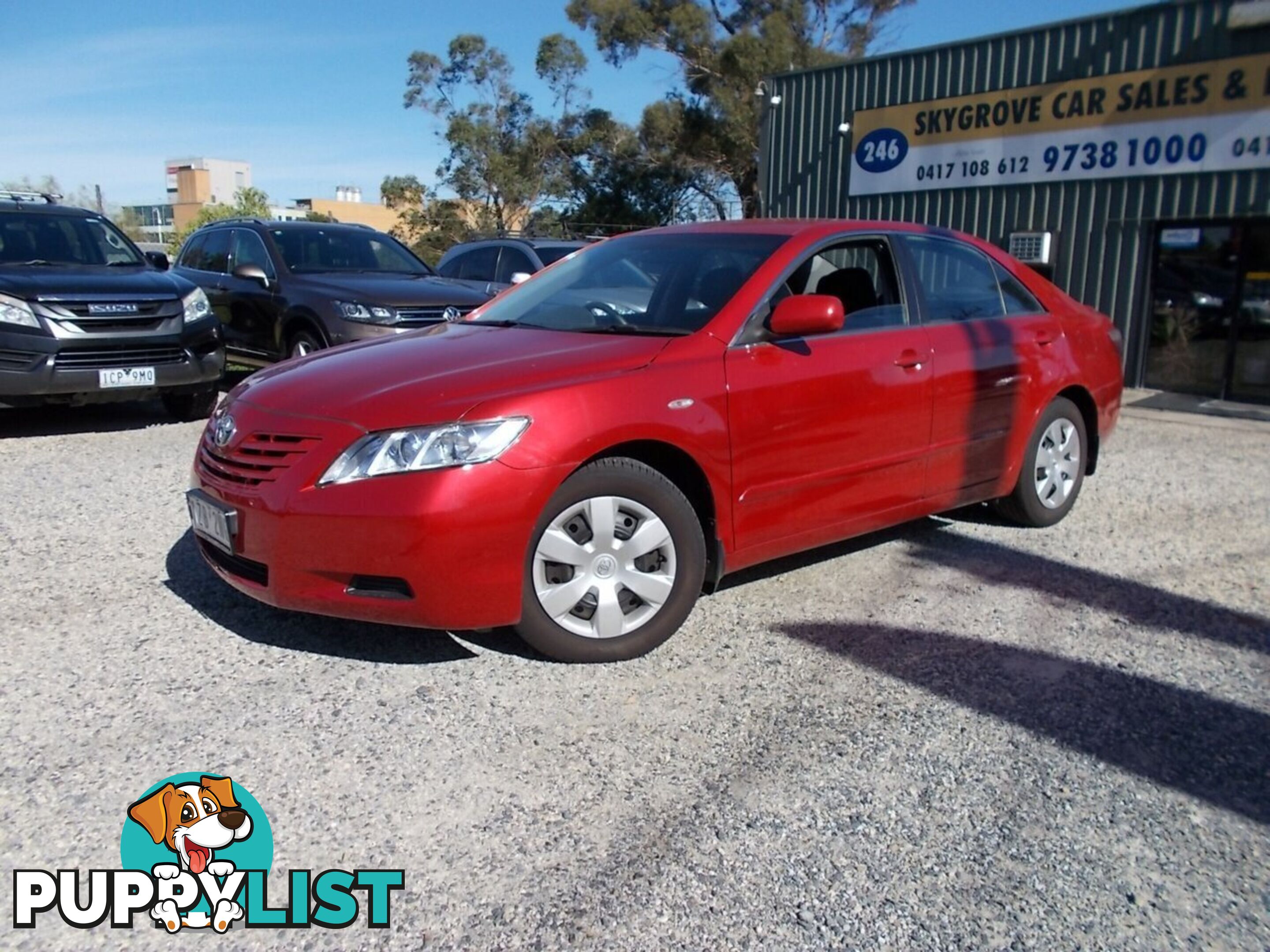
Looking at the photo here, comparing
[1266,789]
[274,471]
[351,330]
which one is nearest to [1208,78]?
[351,330]

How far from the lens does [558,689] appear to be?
11.5ft

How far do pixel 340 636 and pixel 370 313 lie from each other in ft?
16.5

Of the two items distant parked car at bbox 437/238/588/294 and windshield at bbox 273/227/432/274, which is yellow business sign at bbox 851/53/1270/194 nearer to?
distant parked car at bbox 437/238/588/294

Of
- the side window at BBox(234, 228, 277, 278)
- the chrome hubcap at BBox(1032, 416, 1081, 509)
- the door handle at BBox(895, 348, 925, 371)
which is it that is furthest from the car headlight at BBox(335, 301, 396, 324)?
the chrome hubcap at BBox(1032, 416, 1081, 509)

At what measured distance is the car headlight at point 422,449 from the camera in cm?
330

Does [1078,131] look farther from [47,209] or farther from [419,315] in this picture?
[47,209]

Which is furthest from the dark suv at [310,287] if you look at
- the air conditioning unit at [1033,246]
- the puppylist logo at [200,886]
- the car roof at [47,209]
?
the air conditioning unit at [1033,246]

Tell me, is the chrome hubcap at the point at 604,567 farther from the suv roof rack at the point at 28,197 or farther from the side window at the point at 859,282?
the suv roof rack at the point at 28,197

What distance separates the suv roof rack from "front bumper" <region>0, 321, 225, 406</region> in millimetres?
2130

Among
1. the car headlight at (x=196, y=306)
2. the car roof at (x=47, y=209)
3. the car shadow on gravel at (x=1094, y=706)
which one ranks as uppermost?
the car roof at (x=47, y=209)

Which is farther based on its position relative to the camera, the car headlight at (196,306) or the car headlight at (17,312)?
the car headlight at (196,306)

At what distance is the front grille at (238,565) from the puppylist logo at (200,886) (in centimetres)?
98

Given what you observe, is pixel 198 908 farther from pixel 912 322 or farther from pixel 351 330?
pixel 351 330

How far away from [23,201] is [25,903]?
26.3 feet
